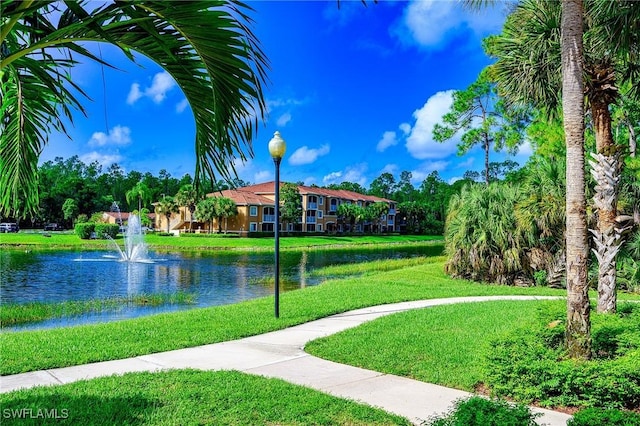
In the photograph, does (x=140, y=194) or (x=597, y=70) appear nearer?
(x=597, y=70)

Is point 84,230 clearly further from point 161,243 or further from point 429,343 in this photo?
point 429,343

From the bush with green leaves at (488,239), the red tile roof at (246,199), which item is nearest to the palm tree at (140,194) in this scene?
the red tile roof at (246,199)

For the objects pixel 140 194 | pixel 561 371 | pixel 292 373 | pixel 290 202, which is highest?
pixel 140 194

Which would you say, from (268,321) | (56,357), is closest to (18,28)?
(56,357)

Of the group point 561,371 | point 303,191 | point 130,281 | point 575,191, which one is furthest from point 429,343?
point 303,191

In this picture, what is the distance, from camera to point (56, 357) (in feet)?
21.4

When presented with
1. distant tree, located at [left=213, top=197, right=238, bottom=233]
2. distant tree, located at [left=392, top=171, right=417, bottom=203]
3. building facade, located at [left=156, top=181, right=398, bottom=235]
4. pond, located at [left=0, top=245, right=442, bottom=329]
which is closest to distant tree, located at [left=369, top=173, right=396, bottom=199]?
distant tree, located at [left=392, top=171, right=417, bottom=203]

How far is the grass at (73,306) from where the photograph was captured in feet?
39.2

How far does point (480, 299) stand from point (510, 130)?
18401 millimetres

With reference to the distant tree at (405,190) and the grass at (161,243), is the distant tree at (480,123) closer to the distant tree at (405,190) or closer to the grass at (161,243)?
the grass at (161,243)

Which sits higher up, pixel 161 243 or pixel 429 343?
pixel 161 243

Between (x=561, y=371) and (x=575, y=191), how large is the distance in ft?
6.77

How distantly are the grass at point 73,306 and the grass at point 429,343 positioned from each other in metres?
7.61

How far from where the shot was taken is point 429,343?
24.7 feet
